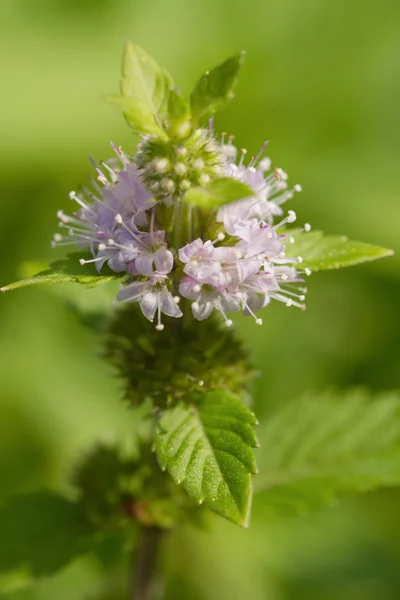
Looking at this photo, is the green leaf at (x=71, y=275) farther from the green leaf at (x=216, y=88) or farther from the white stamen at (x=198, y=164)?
the green leaf at (x=216, y=88)

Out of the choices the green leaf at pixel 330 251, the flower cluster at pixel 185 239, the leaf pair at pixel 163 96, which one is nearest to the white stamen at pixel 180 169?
the flower cluster at pixel 185 239

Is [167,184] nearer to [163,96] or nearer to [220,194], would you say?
[220,194]

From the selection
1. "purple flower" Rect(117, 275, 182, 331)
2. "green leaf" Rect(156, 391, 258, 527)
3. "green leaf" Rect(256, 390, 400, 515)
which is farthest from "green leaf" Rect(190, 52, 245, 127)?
"green leaf" Rect(256, 390, 400, 515)

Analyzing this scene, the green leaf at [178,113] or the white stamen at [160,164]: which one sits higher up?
the green leaf at [178,113]

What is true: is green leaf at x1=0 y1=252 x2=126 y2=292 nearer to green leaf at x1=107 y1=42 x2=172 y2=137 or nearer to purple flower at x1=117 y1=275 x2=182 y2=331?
purple flower at x1=117 y1=275 x2=182 y2=331

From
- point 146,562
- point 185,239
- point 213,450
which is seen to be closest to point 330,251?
point 185,239

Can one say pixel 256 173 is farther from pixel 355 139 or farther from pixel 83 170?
pixel 355 139

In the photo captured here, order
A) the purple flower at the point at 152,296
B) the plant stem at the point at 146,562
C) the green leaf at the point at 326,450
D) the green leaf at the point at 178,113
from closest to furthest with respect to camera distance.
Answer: the green leaf at the point at 178,113
the purple flower at the point at 152,296
the green leaf at the point at 326,450
the plant stem at the point at 146,562
